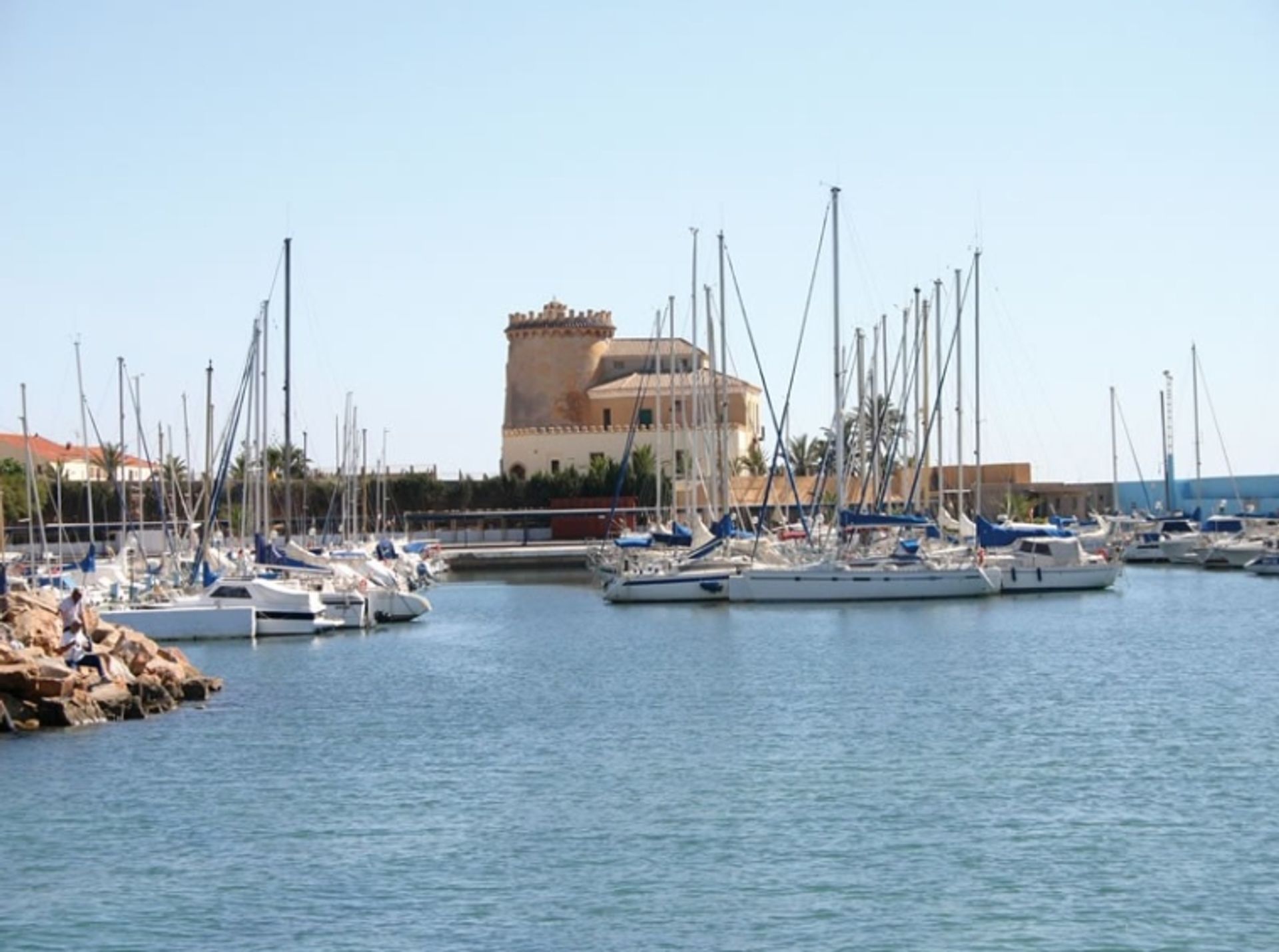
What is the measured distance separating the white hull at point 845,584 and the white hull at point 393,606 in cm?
798

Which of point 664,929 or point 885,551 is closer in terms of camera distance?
point 664,929

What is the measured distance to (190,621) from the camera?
4144 cm

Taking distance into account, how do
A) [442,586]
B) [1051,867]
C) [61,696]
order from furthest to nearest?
[442,586] → [61,696] → [1051,867]

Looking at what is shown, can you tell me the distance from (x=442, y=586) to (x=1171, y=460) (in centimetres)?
3437

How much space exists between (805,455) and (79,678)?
69490 mm

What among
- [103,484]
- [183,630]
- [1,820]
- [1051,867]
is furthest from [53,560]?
[1051,867]

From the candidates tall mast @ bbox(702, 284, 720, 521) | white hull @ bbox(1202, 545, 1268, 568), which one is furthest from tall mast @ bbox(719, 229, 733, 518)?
white hull @ bbox(1202, 545, 1268, 568)

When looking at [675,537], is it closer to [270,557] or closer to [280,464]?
[270,557]

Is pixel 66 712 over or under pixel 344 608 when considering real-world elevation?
under

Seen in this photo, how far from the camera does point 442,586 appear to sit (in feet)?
233

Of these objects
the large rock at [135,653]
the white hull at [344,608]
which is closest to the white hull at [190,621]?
the white hull at [344,608]

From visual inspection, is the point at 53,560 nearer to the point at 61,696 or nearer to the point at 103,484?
the point at 103,484

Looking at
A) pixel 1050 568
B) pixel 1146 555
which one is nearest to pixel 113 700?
pixel 1050 568

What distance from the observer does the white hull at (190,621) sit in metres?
40.8
